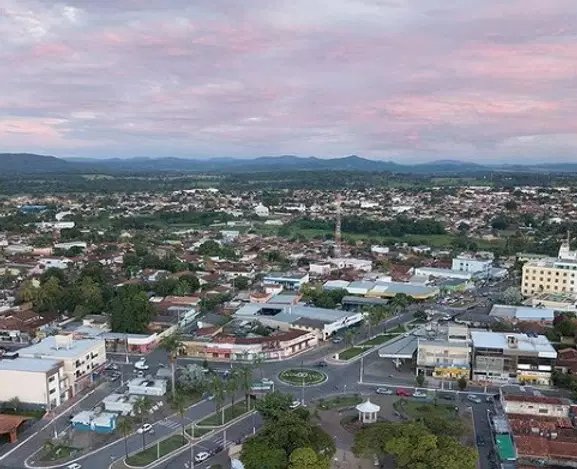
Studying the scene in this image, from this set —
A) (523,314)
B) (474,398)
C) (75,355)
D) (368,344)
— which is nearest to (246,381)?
(75,355)

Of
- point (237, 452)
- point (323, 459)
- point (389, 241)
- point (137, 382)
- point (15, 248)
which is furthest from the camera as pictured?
Result: point (389, 241)

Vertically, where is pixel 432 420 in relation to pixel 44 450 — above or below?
above

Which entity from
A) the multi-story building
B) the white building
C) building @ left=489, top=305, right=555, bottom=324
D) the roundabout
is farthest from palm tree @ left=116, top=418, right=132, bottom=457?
the multi-story building

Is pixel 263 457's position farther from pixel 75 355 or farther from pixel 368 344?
pixel 368 344

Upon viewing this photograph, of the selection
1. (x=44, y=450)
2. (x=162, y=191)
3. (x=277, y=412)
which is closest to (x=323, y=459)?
(x=277, y=412)

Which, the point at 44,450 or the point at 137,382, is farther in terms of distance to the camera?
the point at 137,382

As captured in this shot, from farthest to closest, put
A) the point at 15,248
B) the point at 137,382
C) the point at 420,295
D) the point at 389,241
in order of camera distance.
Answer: the point at 389,241
the point at 15,248
the point at 420,295
the point at 137,382

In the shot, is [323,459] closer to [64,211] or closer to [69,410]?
[69,410]
